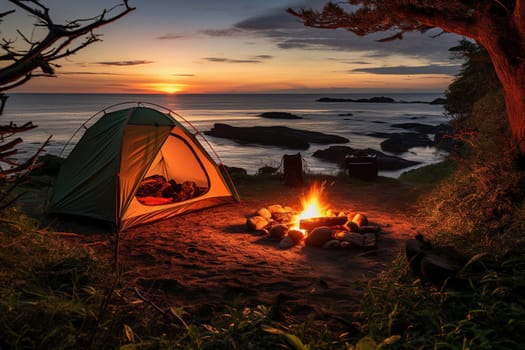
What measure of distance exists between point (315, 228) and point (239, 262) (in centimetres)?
154

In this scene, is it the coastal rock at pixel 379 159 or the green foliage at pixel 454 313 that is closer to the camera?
the green foliage at pixel 454 313

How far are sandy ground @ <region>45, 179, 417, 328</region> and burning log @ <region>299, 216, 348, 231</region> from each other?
577 mm

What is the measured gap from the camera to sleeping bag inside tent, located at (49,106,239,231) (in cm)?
733

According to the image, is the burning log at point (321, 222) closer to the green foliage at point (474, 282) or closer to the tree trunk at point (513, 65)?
the green foliage at point (474, 282)

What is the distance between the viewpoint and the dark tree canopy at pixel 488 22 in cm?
646

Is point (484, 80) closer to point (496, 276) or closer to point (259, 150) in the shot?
point (496, 276)

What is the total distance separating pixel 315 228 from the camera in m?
6.75

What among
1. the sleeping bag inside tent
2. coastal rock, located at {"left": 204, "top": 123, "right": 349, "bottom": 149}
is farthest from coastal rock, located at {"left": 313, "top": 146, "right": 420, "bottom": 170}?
the sleeping bag inside tent

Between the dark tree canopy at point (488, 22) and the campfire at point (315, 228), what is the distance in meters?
2.62

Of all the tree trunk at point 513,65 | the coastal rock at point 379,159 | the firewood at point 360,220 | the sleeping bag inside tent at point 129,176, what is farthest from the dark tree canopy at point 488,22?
the coastal rock at point 379,159

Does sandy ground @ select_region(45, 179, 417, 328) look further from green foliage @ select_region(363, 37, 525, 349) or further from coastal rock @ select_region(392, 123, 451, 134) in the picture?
coastal rock @ select_region(392, 123, 451, 134)

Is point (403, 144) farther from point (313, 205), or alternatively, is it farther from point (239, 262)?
point (239, 262)

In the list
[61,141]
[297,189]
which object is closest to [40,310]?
[297,189]

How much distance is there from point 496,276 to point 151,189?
732 cm
